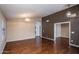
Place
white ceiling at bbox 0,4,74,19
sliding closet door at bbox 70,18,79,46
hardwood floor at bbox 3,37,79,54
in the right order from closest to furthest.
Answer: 1. white ceiling at bbox 0,4,74,19
2. hardwood floor at bbox 3,37,79,54
3. sliding closet door at bbox 70,18,79,46

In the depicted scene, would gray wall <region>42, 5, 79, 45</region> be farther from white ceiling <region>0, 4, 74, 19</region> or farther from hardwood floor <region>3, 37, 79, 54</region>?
hardwood floor <region>3, 37, 79, 54</region>

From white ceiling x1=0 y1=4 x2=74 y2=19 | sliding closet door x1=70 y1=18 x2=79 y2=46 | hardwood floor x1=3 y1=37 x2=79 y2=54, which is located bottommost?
hardwood floor x1=3 y1=37 x2=79 y2=54

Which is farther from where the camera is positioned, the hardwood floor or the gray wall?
the gray wall

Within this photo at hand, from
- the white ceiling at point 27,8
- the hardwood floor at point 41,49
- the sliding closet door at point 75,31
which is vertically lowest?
the hardwood floor at point 41,49

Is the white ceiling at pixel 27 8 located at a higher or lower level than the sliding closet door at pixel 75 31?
higher

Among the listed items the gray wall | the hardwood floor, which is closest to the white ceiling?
the gray wall

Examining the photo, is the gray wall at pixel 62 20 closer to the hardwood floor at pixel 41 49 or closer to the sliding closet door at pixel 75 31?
the sliding closet door at pixel 75 31

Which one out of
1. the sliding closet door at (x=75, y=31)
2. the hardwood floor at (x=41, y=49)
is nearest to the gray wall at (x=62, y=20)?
the sliding closet door at (x=75, y=31)

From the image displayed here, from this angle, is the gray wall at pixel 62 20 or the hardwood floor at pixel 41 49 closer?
the hardwood floor at pixel 41 49

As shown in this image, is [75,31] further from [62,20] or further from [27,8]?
[27,8]

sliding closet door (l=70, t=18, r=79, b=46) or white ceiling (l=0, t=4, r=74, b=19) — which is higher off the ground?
white ceiling (l=0, t=4, r=74, b=19)

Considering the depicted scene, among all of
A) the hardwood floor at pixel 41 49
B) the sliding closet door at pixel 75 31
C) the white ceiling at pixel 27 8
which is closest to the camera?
the white ceiling at pixel 27 8
